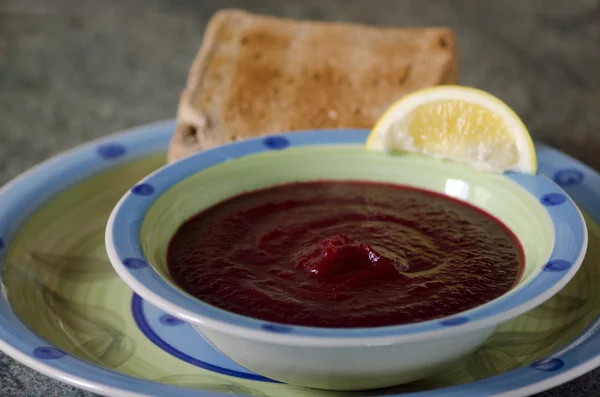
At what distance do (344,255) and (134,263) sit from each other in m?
0.53

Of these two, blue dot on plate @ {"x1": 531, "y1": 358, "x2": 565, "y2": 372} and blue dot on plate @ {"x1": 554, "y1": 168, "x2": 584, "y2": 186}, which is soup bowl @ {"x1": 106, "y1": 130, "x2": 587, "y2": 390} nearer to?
blue dot on plate @ {"x1": 531, "y1": 358, "x2": 565, "y2": 372}

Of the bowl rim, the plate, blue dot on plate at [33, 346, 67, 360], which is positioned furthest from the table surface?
blue dot on plate at [33, 346, 67, 360]

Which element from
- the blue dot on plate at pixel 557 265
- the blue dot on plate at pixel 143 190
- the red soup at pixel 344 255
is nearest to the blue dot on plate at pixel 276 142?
the red soup at pixel 344 255

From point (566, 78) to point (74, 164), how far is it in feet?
9.65

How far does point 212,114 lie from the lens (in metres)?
3.13

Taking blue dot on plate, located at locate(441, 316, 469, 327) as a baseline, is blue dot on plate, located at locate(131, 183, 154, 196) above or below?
below

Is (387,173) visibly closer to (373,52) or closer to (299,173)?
(299,173)

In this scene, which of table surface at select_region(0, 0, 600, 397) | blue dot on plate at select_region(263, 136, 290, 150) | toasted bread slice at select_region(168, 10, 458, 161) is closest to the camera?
blue dot on plate at select_region(263, 136, 290, 150)

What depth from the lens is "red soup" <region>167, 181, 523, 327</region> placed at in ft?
6.48

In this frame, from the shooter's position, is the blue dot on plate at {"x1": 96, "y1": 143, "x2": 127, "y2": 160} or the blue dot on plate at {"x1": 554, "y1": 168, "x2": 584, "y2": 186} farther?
the blue dot on plate at {"x1": 96, "y1": 143, "x2": 127, "y2": 160}

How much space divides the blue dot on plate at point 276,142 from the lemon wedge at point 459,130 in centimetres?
28

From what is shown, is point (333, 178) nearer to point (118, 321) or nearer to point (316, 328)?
point (118, 321)

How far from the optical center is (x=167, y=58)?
5.10 metres

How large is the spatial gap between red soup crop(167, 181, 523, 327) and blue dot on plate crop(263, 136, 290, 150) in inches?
5.7
